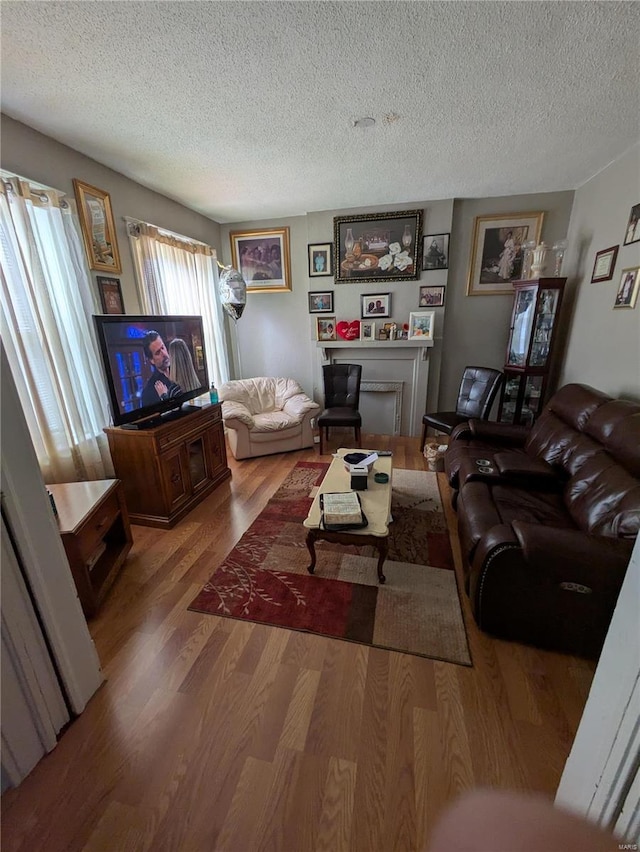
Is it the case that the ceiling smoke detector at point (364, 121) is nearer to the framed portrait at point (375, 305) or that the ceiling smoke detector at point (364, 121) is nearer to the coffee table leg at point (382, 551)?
the framed portrait at point (375, 305)

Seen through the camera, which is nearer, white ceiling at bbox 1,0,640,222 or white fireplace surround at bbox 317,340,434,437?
white ceiling at bbox 1,0,640,222

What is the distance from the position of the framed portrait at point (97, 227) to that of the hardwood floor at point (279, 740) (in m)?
2.46

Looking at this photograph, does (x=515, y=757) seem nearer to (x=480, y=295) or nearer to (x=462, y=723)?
(x=462, y=723)

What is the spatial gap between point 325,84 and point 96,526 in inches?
102

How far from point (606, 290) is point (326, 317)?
2631 millimetres

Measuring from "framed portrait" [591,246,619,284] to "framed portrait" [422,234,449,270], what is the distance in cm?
132

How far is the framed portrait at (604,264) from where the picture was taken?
262cm

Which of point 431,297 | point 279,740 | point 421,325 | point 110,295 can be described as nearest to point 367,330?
point 421,325

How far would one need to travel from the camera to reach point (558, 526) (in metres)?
1.76

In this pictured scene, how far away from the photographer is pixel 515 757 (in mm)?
1159

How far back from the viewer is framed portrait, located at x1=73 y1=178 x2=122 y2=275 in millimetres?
2392

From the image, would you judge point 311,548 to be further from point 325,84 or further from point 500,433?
point 325,84

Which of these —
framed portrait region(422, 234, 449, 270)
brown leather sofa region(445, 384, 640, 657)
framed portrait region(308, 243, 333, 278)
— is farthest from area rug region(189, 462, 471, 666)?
framed portrait region(308, 243, 333, 278)

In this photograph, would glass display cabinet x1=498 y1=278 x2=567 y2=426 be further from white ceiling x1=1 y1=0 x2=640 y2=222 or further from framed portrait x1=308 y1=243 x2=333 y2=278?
framed portrait x1=308 y1=243 x2=333 y2=278
